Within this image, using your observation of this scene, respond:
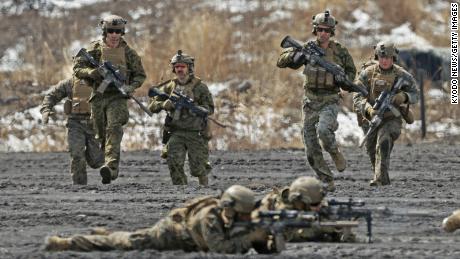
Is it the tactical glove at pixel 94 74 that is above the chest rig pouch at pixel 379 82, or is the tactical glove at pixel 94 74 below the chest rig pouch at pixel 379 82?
Answer: above

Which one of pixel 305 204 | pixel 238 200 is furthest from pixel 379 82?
pixel 238 200

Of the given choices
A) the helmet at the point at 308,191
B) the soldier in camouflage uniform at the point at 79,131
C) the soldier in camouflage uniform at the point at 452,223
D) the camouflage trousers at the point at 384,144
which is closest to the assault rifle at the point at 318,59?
the camouflage trousers at the point at 384,144

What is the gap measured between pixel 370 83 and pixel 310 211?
Answer: 6171mm

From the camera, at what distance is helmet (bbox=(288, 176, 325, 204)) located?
1246 centimetres

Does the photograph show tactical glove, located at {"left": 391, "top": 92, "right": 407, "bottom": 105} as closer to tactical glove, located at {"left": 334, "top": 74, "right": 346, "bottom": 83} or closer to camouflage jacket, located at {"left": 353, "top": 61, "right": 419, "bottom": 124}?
camouflage jacket, located at {"left": 353, "top": 61, "right": 419, "bottom": 124}

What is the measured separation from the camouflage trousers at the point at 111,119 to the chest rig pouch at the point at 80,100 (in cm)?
55

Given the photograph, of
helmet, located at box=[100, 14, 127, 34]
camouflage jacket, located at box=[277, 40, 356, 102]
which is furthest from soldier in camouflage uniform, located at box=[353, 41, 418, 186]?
helmet, located at box=[100, 14, 127, 34]

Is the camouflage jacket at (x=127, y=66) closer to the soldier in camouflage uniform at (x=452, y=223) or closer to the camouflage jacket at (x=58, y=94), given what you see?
the camouflage jacket at (x=58, y=94)

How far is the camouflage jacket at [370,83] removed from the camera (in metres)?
18.3

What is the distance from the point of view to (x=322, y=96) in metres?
18.0

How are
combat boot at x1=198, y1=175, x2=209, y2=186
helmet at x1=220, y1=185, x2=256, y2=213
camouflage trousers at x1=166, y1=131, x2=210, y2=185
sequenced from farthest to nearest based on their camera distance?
combat boot at x1=198, y1=175, x2=209, y2=186 < camouflage trousers at x1=166, y1=131, x2=210, y2=185 < helmet at x1=220, y1=185, x2=256, y2=213

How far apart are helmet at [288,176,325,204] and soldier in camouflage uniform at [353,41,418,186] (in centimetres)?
586

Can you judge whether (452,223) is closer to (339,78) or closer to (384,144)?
(339,78)

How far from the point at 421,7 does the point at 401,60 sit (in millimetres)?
4941
